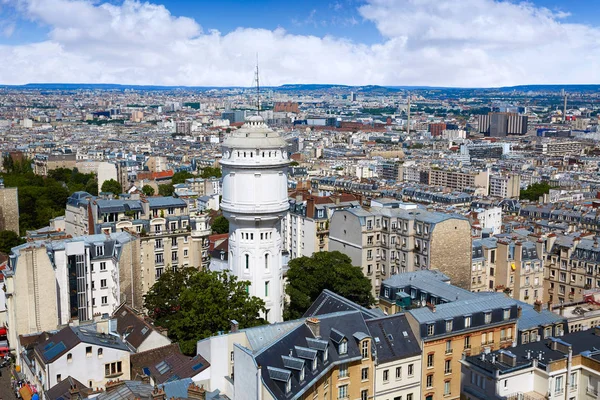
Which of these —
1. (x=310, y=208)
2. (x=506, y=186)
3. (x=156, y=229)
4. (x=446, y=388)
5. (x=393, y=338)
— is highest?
(x=156, y=229)

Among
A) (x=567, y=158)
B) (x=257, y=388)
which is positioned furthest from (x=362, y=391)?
(x=567, y=158)

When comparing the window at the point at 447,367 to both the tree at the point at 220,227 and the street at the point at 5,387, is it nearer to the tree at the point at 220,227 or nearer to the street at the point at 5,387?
the street at the point at 5,387

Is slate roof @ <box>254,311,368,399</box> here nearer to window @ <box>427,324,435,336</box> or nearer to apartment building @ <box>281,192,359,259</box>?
window @ <box>427,324,435,336</box>

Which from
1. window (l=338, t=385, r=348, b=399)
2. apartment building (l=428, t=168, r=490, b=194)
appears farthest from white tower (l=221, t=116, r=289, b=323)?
apartment building (l=428, t=168, r=490, b=194)

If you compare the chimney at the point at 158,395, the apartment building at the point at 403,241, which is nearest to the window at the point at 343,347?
the chimney at the point at 158,395

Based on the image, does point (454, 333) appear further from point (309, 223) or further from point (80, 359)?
point (309, 223)

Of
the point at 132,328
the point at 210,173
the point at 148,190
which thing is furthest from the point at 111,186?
the point at 132,328
